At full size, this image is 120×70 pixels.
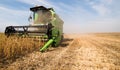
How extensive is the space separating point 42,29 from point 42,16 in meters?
2.00

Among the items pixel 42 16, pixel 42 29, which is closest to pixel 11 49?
pixel 42 29

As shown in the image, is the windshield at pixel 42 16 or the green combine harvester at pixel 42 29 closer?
the green combine harvester at pixel 42 29

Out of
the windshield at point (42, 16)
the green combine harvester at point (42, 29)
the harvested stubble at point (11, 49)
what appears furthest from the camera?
the windshield at point (42, 16)

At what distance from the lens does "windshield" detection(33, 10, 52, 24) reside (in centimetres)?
1259

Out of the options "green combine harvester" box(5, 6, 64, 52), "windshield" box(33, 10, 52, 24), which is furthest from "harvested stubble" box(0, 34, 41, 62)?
"windshield" box(33, 10, 52, 24)

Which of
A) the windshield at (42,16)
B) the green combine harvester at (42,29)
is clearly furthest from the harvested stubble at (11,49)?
the windshield at (42,16)

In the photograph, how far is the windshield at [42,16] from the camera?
41.3 feet

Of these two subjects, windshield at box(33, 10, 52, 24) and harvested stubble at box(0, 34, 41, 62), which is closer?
harvested stubble at box(0, 34, 41, 62)

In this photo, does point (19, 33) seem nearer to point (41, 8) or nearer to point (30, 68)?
point (41, 8)

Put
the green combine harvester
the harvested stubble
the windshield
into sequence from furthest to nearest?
1. the windshield
2. the green combine harvester
3. the harvested stubble

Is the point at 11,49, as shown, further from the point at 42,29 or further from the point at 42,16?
the point at 42,16

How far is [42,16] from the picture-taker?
12992mm

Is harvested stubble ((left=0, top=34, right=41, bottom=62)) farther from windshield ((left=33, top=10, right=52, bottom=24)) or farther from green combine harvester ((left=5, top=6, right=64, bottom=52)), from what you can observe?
windshield ((left=33, top=10, right=52, bottom=24))

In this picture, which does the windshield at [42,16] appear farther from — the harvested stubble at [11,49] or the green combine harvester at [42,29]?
the harvested stubble at [11,49]
